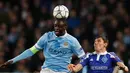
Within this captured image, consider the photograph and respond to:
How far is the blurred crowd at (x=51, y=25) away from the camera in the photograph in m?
16.1

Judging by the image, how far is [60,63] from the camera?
10.9 meters

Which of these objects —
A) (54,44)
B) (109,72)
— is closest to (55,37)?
(54,44)

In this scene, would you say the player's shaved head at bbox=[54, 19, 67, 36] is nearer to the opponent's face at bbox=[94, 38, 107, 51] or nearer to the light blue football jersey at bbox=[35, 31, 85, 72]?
the light blue football jersey at bbox=[35, 31, 85, 72]

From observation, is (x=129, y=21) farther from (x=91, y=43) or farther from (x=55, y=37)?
(x=55, y=37)

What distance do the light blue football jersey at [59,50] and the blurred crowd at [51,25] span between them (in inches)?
174

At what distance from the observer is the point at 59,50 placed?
1090 centimetres

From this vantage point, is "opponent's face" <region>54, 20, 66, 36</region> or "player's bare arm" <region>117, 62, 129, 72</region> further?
"opponent's face" <region>54, 20, 66, 36</region>

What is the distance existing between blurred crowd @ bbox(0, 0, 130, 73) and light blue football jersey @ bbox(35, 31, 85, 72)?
4427 mm

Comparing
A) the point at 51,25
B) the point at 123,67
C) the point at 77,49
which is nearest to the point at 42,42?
the point at 77,49

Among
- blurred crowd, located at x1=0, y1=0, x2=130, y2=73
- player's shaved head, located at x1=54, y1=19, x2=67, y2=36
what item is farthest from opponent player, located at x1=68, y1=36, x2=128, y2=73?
blurred crowd, located at x1=0, y1=0, x2=130, y2=73

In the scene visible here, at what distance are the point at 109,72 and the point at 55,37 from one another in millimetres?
1234

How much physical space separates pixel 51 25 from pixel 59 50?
6603 millimetres

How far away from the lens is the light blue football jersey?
10870mm

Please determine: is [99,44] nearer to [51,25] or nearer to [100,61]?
[100,61]
